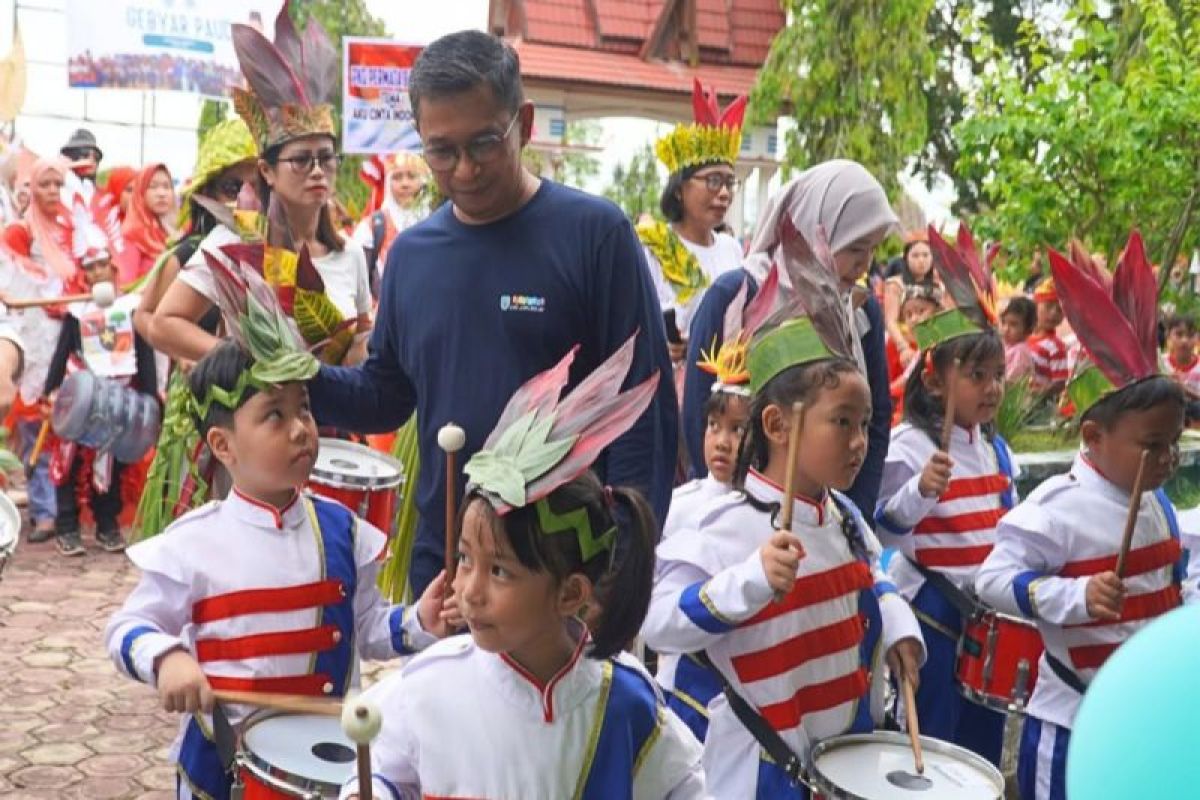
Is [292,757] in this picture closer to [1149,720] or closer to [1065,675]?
[1149,720]

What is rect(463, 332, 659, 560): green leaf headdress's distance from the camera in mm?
2414

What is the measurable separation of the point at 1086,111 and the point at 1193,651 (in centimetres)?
832

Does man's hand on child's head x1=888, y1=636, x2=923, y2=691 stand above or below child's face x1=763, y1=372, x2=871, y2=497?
below

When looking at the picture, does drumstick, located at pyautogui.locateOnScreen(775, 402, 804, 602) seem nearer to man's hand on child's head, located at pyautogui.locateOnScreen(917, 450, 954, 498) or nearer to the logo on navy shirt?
the logo on navy shirt

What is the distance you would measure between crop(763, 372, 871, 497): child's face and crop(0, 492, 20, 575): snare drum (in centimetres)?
196

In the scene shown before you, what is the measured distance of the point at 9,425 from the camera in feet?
29.6

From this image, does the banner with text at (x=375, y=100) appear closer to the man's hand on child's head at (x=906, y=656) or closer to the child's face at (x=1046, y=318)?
the child's face at (x=1046, y=318)

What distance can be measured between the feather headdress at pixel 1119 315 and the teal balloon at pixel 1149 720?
8.92ft

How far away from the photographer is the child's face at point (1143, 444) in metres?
4.15

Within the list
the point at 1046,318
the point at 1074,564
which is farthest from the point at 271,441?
the point at 1046,318

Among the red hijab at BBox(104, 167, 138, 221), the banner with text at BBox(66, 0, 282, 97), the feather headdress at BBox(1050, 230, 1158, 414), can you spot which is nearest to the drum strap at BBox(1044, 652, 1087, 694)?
the feather headdress at BBox(1050, 230, 1158, 414)

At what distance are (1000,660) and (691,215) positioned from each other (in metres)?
2.70

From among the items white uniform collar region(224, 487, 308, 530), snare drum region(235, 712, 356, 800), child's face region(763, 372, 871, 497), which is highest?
child's face region(763, 372, 871, 497)

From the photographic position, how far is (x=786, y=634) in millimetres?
3361
